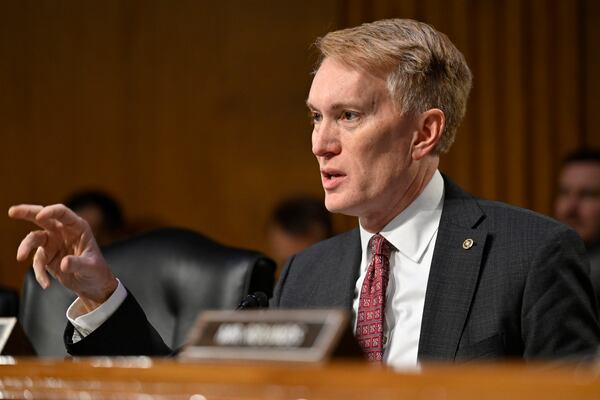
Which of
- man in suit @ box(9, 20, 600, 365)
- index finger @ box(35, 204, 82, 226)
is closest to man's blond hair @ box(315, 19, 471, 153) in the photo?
man in suit @ box(9, 20, 600, 365)

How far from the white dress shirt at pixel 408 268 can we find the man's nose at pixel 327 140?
20cm

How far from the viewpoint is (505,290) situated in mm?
1896

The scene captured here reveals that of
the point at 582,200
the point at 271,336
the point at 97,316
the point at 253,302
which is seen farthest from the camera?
the point at 582,200

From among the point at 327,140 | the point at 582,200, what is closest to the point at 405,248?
the point at 327,140

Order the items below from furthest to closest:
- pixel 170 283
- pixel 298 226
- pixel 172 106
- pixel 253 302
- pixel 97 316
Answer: pixel 172 106
pixel 298 226
pixel 170 283
pixel 97 316
pixel 253 302

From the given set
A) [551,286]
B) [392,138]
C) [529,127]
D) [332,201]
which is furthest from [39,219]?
[529,127]

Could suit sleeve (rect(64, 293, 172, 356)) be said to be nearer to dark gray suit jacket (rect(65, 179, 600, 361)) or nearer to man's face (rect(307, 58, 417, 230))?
dark gray suit jacket (rect(65, 179, 600, 361))

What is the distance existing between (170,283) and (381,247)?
1.97 ft

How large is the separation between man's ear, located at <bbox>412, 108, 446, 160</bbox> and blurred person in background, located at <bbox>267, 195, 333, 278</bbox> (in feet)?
6.58

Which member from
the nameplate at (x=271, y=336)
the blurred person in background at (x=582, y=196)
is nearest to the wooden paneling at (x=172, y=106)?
the blurred person in background at (x=582, y=196)

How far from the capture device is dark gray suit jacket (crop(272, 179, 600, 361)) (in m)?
1.83

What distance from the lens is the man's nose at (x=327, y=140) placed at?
204 cm

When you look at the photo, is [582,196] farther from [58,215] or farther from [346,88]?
[58,215]

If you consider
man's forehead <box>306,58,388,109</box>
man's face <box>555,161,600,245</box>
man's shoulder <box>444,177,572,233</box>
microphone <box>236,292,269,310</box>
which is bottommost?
man's face <box>555,161,600,245</box>
